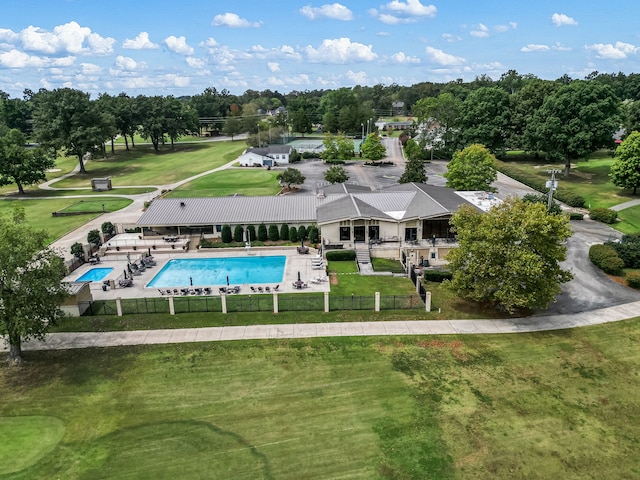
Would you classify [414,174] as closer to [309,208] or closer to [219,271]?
[309,208]

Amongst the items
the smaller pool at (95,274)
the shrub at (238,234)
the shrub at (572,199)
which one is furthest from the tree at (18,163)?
the shrub at (572,199)

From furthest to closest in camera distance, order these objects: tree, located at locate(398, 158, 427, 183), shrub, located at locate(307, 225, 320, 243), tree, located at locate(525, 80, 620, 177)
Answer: tree, located at locate(525, 80, 620, 177) < tree, located at locate(398, 158, 427, 183) < shrub, located at locate(307, 225, 320, 243)

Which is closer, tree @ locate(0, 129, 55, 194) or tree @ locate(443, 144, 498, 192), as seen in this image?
tree @ locate(443, 144, 498, 192)

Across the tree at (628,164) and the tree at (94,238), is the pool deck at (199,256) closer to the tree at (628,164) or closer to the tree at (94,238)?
the tree at (94,238)

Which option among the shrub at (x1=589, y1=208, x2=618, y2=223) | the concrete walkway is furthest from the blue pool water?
the shrub at (x1=589, y1=208, x2=618, y2=223)

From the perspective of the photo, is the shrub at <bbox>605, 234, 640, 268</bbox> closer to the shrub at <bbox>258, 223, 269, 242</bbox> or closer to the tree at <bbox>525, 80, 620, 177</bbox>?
the shrub at <bbox>258, 223, 269, 242</bbox>

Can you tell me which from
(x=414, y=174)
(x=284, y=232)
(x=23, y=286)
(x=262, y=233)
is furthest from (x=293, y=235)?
(x=23, y=286)

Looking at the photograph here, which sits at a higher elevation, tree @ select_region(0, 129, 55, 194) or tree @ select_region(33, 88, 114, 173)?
tree @ select_region(33, 88, 114, 173)
